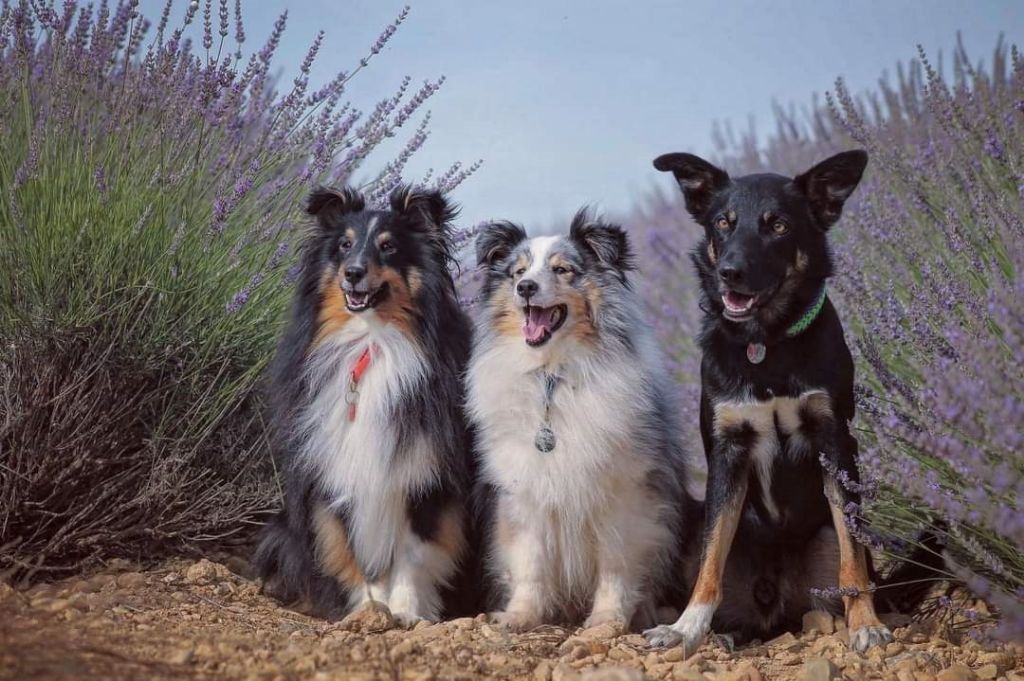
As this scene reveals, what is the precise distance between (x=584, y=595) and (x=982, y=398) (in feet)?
5.52

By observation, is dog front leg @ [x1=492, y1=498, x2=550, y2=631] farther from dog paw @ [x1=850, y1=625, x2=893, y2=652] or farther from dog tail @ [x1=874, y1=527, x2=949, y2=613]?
dog tail @ [x1=874, y1=527, x2=949, y2=613]

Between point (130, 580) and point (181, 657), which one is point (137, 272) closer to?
point (130, 580)

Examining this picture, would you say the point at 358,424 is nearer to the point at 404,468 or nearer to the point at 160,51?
the point at 404,468

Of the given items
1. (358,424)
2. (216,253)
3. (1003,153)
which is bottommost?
(358,424)

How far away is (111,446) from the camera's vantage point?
4.01 meters

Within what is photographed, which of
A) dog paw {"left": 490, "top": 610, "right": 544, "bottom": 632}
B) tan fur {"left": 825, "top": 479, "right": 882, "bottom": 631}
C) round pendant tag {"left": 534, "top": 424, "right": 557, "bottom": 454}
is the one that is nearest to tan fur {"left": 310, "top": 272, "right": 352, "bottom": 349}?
round pendant tag {"left": 534, "top": 424, "right": 557, "bottom": 454}

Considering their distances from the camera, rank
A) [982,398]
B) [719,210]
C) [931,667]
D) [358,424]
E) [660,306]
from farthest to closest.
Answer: [660,306] < [358,424] < [719,210] < [931,667] < [982,398]

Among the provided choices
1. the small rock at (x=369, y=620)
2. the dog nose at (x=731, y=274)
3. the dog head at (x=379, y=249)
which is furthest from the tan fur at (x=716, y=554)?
the dog head at (x=379, y=249)

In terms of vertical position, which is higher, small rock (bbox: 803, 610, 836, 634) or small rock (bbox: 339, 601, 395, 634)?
small rock (bbox: 803, 610, 836, 634)

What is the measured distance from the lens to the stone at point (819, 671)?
9.98 feet

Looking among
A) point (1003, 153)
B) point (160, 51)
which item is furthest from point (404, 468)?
point (1003, 153)

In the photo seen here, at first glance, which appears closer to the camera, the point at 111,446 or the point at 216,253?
the point at 111,446

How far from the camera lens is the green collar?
3443 mm

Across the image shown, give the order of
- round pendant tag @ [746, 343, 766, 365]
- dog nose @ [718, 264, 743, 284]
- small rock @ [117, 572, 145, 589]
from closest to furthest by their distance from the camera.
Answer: dog nose @ [718, 264, 743, 284]
round pendant tag @ [746, 343, 766, 365]
small rock @ [117, 572, 145, 589]
